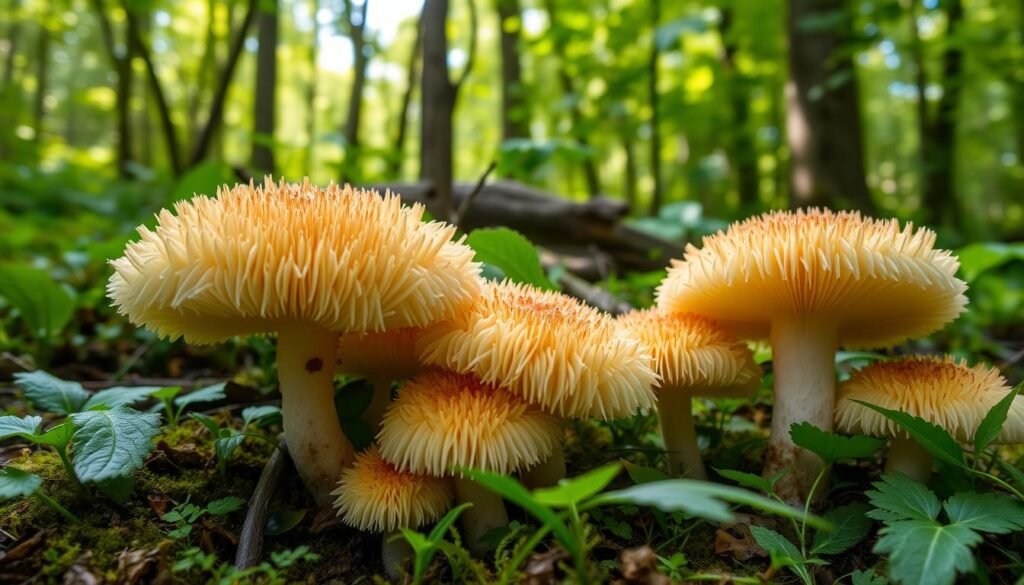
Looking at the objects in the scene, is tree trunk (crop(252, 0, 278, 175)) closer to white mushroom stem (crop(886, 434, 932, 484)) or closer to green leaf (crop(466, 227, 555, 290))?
green leaf (crop(466, 227, 555, 290))

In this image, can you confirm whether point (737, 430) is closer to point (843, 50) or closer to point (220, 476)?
point (220, 476)

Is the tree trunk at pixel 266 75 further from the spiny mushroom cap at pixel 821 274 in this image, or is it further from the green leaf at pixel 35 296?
the spiny mushroom cap at pixel 821 274

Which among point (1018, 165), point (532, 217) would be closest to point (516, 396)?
point (532, 217)

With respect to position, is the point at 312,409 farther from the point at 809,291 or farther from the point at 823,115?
the point at 823,115

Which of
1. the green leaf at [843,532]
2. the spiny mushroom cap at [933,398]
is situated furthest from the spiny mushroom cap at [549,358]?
the spiny mushroom cap at [933,398]

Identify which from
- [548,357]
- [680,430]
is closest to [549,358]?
[548,357]
